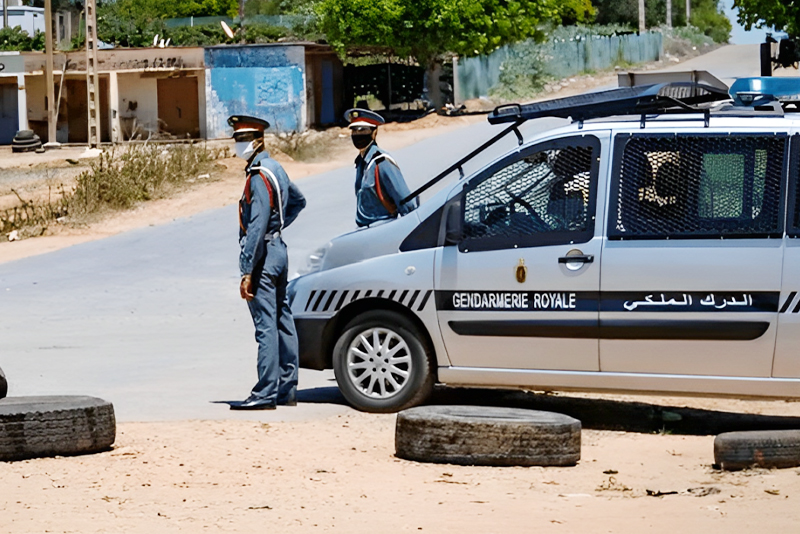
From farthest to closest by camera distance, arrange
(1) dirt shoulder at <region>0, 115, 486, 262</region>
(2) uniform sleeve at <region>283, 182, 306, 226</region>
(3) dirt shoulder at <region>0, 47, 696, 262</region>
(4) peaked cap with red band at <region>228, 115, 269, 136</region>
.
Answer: (3) dirt shoulder at <region>0, 47, 696, 262</region>, (1) dirt shoulder at <region>0, 115, 486, 262</region>, (2) uniform sleeve at <region>283, 182, 306, 226</region>, (4) peaked cap with red band at <region>228, 115, 269, 136</region>

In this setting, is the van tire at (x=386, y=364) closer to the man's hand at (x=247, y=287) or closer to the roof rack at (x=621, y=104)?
the man's hand at (x=247, y=287)

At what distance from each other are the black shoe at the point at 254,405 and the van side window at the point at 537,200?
1.76m

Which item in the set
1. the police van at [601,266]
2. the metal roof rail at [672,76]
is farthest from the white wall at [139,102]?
the police van at [601,266]

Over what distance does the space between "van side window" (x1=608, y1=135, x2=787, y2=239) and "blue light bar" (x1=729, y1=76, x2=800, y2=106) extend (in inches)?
34.1

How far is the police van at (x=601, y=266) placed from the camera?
301 inches

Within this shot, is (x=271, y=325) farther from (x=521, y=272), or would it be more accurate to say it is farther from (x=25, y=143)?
(x=25, y=143)

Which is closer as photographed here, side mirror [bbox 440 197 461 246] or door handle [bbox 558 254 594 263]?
door handle [bbox 558 254 594 263]

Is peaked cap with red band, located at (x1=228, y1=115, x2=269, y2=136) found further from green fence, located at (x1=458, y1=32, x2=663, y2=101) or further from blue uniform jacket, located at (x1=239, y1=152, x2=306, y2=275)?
green fence, located at (x1=458, y1=32, x2=663, y2=101)

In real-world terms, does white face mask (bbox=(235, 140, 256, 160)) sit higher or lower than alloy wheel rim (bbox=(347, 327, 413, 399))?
higher

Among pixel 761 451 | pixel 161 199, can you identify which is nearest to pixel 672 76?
pixel 761 451

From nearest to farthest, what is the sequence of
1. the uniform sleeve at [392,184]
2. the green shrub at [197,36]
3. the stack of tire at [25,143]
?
1. the uniform sleeve at [392,184]
2. the stack of tire at [25,143]
3. the green shrub at [197,36]

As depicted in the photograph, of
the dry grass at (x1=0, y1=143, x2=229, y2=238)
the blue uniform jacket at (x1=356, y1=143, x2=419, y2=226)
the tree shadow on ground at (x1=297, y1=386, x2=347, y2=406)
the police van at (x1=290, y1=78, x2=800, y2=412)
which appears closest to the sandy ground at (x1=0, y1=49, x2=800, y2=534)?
the police van at (x1=290, y1=78, x2=800, y2=412)

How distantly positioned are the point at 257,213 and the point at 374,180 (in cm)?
153

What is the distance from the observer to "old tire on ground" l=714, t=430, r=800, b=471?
6.80m
